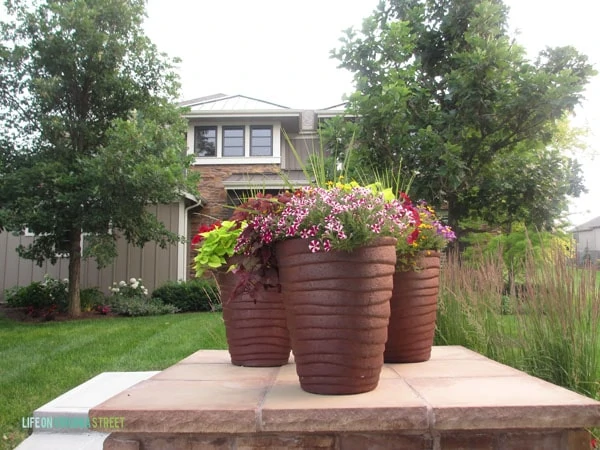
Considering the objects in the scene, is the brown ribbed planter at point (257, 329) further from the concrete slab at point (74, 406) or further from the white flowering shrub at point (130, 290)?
the white flowering shrub at point (130, 290)

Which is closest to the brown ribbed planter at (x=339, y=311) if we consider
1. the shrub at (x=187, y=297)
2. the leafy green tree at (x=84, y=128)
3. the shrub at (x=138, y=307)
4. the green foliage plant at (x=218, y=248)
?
the green foliage plant at (x=218, y=248)

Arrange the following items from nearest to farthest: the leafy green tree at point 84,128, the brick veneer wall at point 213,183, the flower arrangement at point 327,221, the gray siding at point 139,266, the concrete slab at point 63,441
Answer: the flower arrangement at point 327,221, the concrete slab at point 63,441, the leafy green tree at point 84,128, the gray siding at point 139,266, the brick veneer wall at point 213,183

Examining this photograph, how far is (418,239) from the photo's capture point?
2.29m

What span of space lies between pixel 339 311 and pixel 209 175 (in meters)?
11.7

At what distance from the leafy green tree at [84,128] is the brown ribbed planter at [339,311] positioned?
6.77 meters

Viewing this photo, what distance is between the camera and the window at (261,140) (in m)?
13.2

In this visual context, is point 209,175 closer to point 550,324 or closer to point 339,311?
point 550,324

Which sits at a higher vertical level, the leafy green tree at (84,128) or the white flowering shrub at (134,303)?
the leafy green tree at (84,128)

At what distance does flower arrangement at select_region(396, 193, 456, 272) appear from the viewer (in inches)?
82.6

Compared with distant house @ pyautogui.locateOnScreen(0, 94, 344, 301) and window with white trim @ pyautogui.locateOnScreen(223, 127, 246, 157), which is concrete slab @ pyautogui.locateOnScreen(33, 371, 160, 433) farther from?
window with white trim @ pyautogui.locateOnScreen(223, 127, 246, 157)

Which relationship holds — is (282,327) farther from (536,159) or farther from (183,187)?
(183,187)

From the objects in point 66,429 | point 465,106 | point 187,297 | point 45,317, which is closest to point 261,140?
point 187,297

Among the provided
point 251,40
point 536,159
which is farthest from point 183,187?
point 536,159

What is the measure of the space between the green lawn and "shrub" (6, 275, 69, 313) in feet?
4.28
